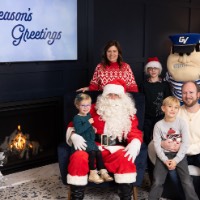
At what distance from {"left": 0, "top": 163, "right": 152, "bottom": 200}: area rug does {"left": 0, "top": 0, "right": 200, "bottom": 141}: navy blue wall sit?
58 cm

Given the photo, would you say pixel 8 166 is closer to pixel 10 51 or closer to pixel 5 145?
pixel 5 145

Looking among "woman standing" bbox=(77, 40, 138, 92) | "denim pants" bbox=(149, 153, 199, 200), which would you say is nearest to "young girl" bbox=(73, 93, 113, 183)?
"denim pants" bbox=(149, 153, 199, 200)

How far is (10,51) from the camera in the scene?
11.2 ft

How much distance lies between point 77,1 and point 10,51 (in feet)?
3.16

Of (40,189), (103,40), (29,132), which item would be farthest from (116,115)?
(103,40)

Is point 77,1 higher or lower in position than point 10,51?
higher

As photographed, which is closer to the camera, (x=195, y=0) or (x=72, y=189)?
(x=72, y=189)

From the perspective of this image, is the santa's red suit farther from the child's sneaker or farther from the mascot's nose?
the mascot's nose

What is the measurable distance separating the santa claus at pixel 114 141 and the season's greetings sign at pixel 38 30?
95 cm

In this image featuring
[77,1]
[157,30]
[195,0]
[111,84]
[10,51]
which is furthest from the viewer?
→ [195,0]

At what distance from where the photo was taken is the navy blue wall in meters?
3.61

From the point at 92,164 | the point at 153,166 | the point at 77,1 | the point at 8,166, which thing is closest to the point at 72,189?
the point at 92,164

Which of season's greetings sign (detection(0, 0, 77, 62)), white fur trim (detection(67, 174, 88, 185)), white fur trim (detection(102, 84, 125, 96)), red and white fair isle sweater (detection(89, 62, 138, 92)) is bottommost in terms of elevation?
white fur trim (detection(67, 174, 88, 185))

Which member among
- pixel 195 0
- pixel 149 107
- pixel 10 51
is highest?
pixel 195 0
